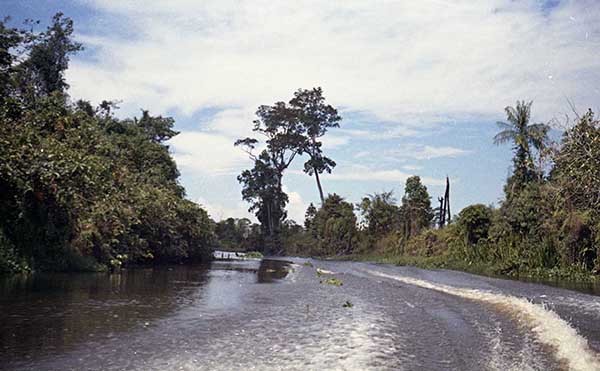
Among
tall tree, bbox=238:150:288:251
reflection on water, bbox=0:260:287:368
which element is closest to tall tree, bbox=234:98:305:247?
tall tree, bbox=238:150:288:251

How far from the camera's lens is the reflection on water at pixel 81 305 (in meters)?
8.16

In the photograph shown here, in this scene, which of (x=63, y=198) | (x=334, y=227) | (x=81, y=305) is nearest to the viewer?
(x=81, y=305)

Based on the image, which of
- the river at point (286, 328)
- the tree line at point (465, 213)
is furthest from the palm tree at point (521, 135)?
the river at point (286, 328)

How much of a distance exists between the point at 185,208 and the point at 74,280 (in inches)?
612

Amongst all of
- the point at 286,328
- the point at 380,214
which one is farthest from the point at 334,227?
the point at 286,328

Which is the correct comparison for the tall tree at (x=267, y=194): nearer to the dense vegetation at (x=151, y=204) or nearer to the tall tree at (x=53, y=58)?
the dense vegetation at (x=151, y=204)

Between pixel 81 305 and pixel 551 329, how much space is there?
9599 millimetres

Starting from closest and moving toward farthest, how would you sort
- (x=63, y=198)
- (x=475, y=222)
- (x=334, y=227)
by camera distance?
(x=63, y=198), (x=475, y=222), (x=334, y=227)

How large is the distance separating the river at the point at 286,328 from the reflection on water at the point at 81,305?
0.03 m

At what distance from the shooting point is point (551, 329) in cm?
1000

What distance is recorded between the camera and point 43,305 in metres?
11.4

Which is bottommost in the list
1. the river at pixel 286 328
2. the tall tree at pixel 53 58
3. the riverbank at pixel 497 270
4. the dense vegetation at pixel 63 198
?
the river at pixel 286 328

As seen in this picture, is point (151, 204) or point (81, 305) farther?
point (151, 204)

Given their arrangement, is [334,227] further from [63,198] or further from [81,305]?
[81,305]
